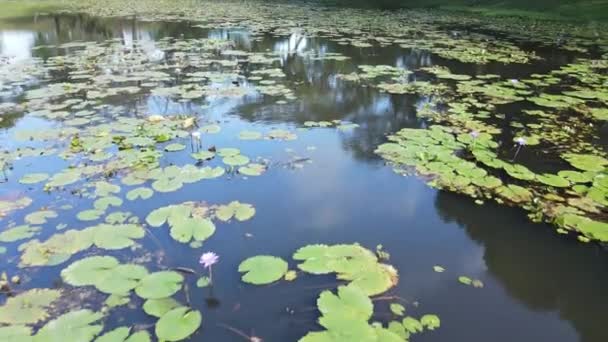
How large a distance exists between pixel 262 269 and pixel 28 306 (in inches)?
52.7

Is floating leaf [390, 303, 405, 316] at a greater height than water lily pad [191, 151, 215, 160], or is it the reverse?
water lily pad [191, 151, 215, 160]

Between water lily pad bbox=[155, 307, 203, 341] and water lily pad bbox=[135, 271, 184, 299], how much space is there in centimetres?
17

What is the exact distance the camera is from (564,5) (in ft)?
63.6

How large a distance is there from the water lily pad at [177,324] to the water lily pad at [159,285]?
0.56 feet

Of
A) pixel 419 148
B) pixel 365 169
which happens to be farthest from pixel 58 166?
pixel 419 148

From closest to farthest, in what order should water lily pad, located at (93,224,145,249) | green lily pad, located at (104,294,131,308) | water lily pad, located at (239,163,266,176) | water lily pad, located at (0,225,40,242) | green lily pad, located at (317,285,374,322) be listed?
green lily pad, located at (317,285,374,322) → green lily pad, located at (104,294,131,308) → water lily pad, located at (93,224,145,249) → water lily pad, located at (0,225,40,242) → water lily pad, located at (239,163,266,176)

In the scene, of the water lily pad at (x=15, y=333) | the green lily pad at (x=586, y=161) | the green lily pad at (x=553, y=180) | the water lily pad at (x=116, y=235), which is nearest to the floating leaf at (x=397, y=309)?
the water lily pad at (x=116, y=235)

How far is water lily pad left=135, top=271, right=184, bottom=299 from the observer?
7.86 ft

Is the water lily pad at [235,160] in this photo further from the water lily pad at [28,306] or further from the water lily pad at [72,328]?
the water lily pad at [72,328]

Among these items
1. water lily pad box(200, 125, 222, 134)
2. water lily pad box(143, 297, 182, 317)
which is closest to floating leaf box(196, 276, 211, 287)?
water lily pad box(143, 297, 182, 317)

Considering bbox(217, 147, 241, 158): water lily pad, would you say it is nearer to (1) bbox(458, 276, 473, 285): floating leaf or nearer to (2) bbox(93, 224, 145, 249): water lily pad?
(2) bbox(93, 224, 145, 249): water lily pad

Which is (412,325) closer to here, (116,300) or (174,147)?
(116,300)

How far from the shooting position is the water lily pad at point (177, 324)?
214 centimetres

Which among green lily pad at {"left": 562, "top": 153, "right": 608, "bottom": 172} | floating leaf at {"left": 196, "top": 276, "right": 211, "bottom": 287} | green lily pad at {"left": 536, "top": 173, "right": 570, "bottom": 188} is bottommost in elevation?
floating leaf at {"left": 196, "top": 276, "right": 211, "bottom": 287}
